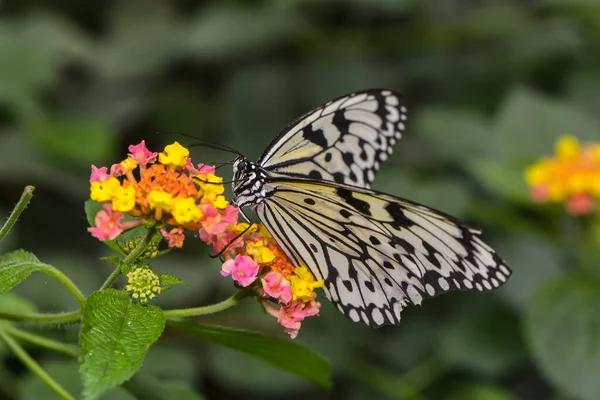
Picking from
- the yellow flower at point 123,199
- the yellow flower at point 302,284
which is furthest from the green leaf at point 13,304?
the yellow flower at point 302,284

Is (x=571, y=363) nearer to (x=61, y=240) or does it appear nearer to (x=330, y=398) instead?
(x=330, y=398)

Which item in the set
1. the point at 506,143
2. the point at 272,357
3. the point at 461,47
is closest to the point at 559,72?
the point at 461,47

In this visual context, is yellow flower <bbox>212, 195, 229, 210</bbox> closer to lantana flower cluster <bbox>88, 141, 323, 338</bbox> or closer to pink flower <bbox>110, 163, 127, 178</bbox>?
lantana flower cluster <bbox>88, 141, 323, 338</bbox>

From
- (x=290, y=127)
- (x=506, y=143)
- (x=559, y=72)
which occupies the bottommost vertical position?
(x=290, y=127)

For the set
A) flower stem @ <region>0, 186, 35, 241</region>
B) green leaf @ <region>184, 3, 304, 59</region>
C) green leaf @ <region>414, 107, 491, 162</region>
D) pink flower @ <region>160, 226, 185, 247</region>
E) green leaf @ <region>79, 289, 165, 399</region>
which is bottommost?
green leaf @ <region>79, 289, 165, 399</region>

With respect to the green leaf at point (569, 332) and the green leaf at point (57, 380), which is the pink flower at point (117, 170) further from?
the green leaf at point (569, 332)

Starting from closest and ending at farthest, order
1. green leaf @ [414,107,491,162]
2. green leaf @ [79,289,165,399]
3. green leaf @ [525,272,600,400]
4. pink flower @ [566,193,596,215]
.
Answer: green leaf @ [79,289,165,399]
green leaf @ [525,272,600,400]
pink flower @ [566,193,596,215]
green leaf @ [414,107,491,162]

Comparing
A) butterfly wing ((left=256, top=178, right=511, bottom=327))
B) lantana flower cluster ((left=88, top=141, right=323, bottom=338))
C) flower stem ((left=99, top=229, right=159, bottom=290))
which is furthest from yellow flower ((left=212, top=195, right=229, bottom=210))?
butterfly wing ((left=256, top=178, right=511, bottom=327))
